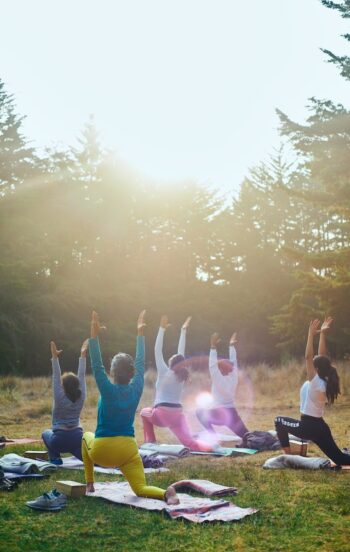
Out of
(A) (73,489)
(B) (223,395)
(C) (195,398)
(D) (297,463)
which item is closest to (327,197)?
(C) (195,398)

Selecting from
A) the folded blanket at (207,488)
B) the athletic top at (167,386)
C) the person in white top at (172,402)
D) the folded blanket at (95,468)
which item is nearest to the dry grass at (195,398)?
the person in white top at (172,402)

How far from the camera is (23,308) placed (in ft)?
93.6

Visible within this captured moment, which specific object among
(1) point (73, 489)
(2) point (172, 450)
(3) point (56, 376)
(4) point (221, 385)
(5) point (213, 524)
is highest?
(3) point (56, 376)

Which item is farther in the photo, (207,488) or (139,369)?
(207,488)

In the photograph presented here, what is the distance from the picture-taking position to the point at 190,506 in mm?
5117

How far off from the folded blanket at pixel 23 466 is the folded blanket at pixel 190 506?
1209 mm

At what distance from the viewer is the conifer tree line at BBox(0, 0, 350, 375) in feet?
90.8

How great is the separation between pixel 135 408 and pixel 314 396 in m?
2.59

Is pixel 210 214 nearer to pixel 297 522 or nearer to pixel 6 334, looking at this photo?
pixel 6 334

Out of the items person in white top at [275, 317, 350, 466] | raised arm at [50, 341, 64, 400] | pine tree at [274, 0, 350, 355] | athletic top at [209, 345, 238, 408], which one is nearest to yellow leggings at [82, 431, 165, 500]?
raised arm at [50, 341, 64, 400]

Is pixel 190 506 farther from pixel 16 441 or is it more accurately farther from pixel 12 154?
pixel 12 154

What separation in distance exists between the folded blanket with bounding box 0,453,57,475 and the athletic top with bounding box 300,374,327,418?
2.92 m

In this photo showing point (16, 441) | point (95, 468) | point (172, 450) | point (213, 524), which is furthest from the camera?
point (16, 441)

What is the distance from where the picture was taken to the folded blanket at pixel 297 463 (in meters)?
7.12
